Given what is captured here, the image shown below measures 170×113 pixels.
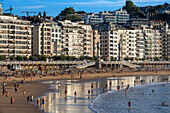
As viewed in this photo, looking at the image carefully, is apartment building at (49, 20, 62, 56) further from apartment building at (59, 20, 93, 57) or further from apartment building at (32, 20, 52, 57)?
apartment building at (32, 20, 52, 57)

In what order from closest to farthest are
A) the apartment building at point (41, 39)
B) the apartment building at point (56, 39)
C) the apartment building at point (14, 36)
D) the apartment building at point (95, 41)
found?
the apartment building at point (14, 36) < the apartment building at point (41, 39) < the apartment building at point (56, 39) < the apartment building at point (95, 41)

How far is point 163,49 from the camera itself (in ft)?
594

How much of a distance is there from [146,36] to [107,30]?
21.9 meters

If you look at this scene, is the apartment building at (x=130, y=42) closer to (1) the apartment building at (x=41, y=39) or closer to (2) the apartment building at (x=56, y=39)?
(2) the apartment building at (x=56, y=39)

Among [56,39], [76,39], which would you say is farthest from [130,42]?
[56,39]

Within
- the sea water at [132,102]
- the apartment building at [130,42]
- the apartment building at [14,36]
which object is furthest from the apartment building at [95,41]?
the sea water at [132,102]

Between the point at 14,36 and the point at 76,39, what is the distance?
31122 mm

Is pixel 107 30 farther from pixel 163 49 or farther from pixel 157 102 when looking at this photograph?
pixel 157 102

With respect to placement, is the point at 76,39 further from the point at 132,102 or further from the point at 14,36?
the point at 132,102

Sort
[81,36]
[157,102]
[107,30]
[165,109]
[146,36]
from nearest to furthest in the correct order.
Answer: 1. [165,109]
2. [157,102]
3. [81,36]
4. [107,30]
5. [146,36]

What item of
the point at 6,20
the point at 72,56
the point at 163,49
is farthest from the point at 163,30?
the point at 6,20

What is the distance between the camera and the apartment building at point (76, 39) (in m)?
145

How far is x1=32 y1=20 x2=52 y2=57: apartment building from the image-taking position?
132 m

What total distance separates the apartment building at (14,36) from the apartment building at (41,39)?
7.61 ft
